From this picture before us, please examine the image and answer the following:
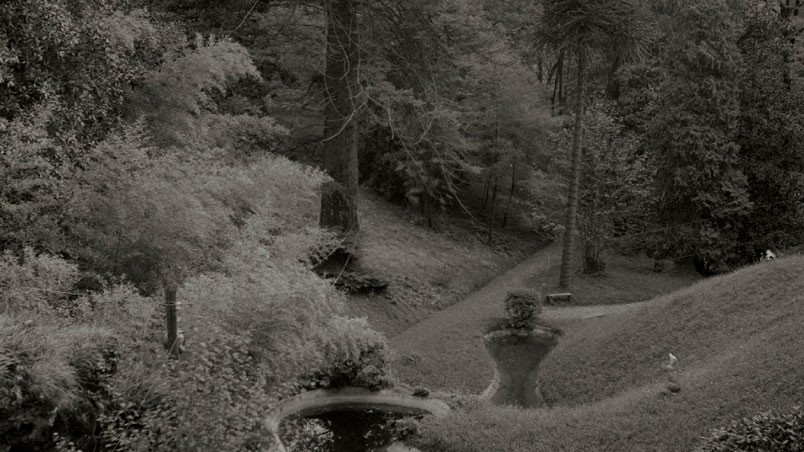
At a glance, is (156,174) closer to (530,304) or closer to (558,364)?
Result: (558,364)

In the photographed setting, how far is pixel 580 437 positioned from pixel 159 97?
348 inches

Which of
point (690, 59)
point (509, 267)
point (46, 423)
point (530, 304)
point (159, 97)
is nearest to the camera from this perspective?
point (46, 423)

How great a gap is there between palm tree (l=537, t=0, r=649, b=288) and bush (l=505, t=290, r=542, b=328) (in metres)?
4.13

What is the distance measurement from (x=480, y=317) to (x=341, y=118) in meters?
6.25

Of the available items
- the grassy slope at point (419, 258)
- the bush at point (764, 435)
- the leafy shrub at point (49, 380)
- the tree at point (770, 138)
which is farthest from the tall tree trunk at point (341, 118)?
the tree at point (770, 138)

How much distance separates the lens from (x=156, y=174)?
357 inches

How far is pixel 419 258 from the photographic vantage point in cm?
2116

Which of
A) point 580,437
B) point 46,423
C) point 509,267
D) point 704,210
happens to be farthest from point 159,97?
point 704,210

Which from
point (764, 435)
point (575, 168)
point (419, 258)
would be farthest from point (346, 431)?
point (575, 168)

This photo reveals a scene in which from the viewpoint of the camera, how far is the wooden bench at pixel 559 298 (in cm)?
1895

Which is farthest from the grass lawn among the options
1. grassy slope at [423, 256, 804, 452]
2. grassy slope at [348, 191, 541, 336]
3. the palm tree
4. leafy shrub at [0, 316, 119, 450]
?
leafy shrub at [0, 316, 119, 450]

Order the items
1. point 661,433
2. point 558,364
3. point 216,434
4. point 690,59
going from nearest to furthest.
Answer: 1. point 216,434
2. point 661,433
3. point 558,364
4. point 690,59

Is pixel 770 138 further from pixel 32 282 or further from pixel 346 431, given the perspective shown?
pixel 32 282

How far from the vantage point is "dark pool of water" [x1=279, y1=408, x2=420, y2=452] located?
954 centimetres
